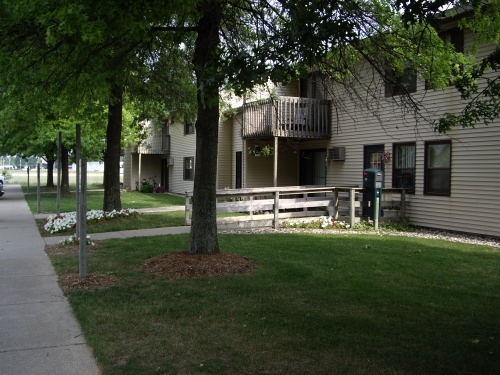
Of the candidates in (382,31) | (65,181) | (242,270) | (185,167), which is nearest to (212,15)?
(382,31)

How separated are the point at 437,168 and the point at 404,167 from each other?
120 centimetres

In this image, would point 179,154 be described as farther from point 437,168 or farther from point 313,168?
point 437,168

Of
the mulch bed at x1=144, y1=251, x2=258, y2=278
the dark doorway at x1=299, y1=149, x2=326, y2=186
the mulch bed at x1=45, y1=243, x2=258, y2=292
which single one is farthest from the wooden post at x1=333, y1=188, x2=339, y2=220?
the mulch bed at x1=144, y1=251, x2=258, y2=278

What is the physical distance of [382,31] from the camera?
8039 millimetres

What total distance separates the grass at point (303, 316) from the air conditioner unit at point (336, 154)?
7.49m

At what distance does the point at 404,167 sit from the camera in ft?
46.9

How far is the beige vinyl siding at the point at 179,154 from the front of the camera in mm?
26542

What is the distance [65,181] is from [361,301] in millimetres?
26333

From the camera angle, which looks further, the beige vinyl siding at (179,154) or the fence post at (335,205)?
the beige vinyl siding at (179,154)

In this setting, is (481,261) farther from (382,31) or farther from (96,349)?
(96,349)

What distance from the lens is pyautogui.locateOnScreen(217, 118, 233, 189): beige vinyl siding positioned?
22.8 meters

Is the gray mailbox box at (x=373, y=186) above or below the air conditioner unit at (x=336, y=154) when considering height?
below

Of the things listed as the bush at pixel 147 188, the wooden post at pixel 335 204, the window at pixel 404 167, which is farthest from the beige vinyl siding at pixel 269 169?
the bush at pixel 147 188

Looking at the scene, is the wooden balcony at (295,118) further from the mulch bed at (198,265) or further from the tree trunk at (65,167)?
the tree trunk at (65,167)
